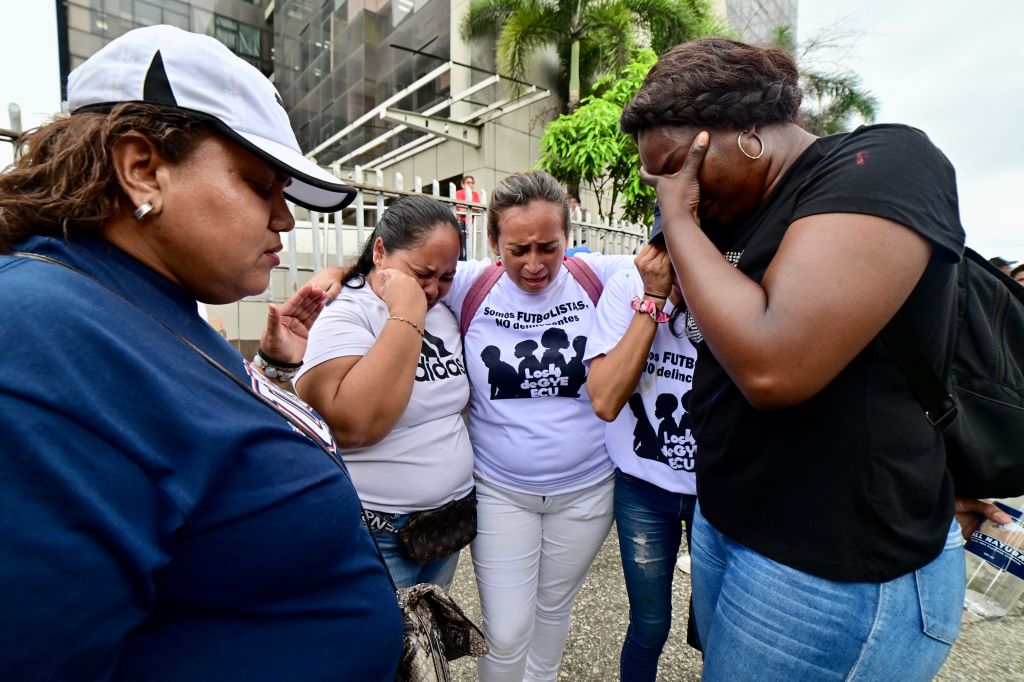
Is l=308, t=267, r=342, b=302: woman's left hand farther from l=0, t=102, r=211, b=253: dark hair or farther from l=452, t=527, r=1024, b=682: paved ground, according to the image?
l=452, t=527, r=1024, b=682: paved ground

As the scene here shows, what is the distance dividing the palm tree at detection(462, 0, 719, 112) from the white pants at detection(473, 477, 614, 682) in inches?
479

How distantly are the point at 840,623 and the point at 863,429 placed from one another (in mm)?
371

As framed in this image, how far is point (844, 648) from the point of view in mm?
997

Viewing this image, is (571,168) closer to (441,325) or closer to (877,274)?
(441,325)

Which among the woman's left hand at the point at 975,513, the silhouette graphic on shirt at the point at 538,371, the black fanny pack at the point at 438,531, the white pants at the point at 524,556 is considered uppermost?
the silhouette graphic on shirt at the point at 538,371

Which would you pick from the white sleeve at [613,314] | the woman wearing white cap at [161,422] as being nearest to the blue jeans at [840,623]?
the woman wearing white cap at [161,422]

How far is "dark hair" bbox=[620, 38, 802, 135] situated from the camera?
110 centimetres

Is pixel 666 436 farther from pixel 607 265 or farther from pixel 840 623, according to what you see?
pixel 840 623

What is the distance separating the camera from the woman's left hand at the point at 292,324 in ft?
5.54

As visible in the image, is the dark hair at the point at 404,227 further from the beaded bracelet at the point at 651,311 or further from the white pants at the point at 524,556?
the white pants at the point at 524,556

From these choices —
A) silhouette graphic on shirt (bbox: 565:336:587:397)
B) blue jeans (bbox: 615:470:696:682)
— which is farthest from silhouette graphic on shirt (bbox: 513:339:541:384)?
blue jeans (bbox: 615:470:696:682)

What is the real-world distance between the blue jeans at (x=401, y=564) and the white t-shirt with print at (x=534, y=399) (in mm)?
381

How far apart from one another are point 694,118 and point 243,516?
1125mm

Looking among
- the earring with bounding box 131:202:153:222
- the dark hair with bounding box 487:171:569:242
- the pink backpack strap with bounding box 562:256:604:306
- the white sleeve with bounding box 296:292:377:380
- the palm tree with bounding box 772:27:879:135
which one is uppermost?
the palm tree with bounding box 772:27:879:135
